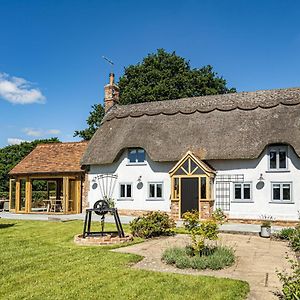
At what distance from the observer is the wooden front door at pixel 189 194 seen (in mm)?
21422

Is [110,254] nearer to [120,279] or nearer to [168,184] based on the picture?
[120,279]

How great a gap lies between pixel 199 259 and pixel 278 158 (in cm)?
1278

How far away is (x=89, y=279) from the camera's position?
8.38 meters

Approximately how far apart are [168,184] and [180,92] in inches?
754

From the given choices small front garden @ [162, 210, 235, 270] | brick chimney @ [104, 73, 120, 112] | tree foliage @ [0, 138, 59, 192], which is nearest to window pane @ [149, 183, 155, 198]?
brick chimney @ [104, 73, 120, 112]

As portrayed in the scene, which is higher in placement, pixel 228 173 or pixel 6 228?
pixel 228 173

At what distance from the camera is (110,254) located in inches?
431

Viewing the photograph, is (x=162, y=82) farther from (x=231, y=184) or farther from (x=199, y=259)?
(x=199, y=259)

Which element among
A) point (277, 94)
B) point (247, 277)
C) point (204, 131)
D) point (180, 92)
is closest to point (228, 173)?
point (204, 131)

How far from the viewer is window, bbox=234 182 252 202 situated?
21016 mm

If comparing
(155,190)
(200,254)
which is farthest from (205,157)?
(200,254)

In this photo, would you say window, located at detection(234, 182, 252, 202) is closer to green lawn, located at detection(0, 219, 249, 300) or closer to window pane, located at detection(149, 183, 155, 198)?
window pane, located at detection(149, 183, 155, 198)

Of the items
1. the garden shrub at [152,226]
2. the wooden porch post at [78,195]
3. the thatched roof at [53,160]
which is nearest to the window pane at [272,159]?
the garden shrub at [152,226]

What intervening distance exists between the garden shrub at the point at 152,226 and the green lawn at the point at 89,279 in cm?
295
